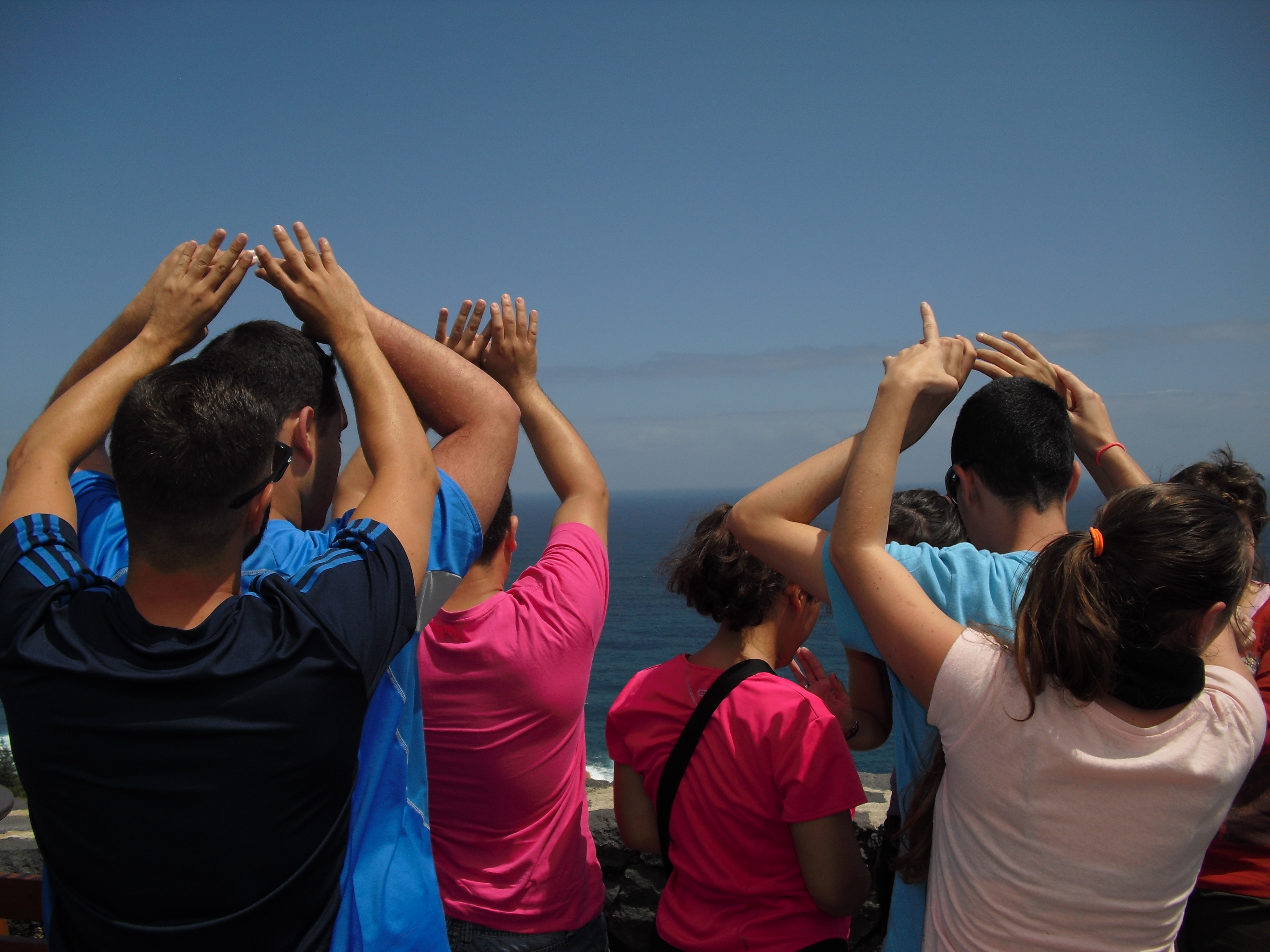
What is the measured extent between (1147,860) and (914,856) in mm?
532

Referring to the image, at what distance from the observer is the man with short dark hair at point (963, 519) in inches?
88.5

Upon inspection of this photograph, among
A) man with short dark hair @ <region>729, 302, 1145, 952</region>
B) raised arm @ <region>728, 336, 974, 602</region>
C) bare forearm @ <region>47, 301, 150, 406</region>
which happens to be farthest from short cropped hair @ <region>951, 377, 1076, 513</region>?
bare forearm @ <region>47, 301, 150, 406</region>

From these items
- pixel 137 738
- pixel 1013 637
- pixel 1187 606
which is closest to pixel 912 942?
pixel 1013 637

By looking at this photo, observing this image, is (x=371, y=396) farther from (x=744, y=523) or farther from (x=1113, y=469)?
(x=1113, y=469)

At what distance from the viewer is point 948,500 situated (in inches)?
141

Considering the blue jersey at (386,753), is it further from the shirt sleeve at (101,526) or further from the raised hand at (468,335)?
the raised hand at (468,335)

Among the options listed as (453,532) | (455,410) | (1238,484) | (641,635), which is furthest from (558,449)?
(641,635)

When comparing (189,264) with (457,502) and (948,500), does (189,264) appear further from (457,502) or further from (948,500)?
(948,500)

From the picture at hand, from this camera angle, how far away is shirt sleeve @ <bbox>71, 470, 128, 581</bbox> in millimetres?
2049

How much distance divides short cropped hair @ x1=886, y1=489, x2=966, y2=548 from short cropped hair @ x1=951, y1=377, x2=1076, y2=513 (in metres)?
0.84

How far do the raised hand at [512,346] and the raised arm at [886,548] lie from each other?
1.33 meters

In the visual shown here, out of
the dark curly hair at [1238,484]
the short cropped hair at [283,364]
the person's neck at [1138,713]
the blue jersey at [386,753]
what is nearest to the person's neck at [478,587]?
the blue jersey at [386,753]

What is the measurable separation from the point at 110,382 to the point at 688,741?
1.86m

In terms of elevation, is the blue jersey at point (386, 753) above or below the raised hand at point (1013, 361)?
below
